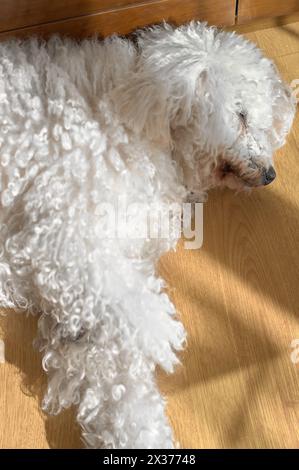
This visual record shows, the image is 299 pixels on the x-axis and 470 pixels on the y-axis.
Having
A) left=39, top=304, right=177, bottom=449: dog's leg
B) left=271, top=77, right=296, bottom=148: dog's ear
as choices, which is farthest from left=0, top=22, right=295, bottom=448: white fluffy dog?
left=271, top=77, right=296, bottom=148: dog's ear

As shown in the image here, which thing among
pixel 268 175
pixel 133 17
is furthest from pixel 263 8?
pixel 268 175

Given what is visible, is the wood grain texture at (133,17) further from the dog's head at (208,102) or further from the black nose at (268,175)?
the black nose at (268,175)

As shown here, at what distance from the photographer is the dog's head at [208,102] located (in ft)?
4.24

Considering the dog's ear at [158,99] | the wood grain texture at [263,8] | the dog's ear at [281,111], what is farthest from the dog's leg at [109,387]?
the wood grain texture at [263,8]

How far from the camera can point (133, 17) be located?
1605 mm

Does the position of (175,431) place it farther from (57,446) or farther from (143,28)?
(143,28)

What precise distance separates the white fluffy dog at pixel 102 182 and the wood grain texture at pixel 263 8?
1.19 ft

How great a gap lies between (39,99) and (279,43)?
2.64 feet

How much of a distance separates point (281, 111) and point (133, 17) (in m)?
0.44

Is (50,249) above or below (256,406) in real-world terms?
above

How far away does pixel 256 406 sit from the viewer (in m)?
1.34
